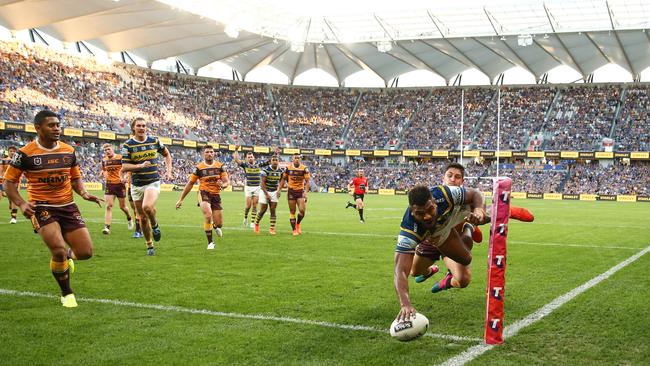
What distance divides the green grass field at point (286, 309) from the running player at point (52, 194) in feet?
1.77

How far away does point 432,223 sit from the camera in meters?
5.43

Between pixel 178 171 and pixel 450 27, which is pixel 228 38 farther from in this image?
pixel 450 27

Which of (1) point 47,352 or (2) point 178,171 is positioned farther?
(2) point 178,171

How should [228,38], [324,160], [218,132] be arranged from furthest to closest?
1. [324,160]
2. [218,132]
3. [228,38]

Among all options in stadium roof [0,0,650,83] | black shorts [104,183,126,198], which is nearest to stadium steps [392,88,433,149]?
stadium roof [0,0,650,83]

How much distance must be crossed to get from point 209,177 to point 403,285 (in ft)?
29.7

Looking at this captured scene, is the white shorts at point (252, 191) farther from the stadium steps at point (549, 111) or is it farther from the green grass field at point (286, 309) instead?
the stadium steps at point (549, 111)

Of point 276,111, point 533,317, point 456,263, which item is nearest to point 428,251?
point 456,263

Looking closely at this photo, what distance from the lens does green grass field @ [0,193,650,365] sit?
16.5ft

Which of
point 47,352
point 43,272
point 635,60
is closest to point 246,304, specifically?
point 47,352

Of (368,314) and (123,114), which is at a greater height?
(123,114)

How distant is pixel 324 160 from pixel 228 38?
18032 millimetres

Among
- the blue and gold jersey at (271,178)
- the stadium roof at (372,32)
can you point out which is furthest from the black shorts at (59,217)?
the stadium roof at (372,32)

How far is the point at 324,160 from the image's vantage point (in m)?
67.6
